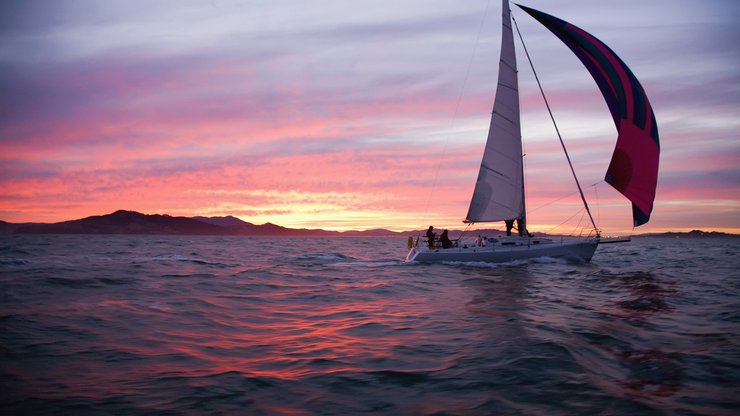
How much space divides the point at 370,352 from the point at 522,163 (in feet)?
70.3

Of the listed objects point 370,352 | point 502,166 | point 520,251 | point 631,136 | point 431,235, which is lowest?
point 370,352

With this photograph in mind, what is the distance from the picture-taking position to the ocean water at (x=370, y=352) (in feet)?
18.2

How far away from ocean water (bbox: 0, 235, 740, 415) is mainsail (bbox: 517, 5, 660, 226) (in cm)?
812

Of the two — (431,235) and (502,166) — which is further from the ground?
(502,166)

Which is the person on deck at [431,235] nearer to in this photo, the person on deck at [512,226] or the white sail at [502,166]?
the white sail at [502,166]

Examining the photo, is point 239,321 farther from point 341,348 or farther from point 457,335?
point 457,335

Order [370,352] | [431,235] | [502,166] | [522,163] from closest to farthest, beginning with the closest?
[370,352] → [502,166] → [522,163] → [431,235]

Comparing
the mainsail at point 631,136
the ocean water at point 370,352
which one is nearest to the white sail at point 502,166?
the mainsail at point 631,136

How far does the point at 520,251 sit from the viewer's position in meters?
25.1

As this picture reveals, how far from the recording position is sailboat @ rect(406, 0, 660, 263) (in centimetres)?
2252

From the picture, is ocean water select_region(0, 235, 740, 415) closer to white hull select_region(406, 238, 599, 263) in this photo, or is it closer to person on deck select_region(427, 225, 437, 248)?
white hull select_region(406, 238, 599, 263)

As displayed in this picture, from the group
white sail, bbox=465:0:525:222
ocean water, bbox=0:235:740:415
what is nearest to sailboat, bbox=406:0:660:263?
white sail, bbox=465:0:525:222

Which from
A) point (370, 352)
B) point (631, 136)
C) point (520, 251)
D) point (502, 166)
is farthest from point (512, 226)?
point (370, 352)

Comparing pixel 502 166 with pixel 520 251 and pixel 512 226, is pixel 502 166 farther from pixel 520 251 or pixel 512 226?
pixel 520 251
